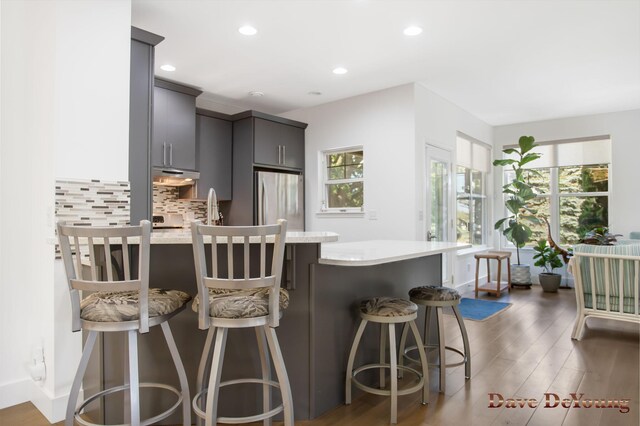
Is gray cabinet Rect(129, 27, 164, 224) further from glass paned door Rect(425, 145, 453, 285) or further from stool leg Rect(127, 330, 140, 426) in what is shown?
glass paned door Rect(425, 145, 453, 285)

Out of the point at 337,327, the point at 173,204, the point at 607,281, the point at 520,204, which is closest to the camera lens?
the point at 337,327

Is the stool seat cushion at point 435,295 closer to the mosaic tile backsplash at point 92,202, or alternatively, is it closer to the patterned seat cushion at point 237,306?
the patterned seat cushion at point 237,306

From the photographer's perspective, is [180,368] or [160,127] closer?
[180,368]

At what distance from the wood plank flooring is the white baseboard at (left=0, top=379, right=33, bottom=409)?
58 mm

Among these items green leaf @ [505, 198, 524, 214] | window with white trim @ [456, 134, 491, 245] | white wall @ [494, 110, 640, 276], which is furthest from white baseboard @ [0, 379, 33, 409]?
white wall @ [494, 110, 640, 276]

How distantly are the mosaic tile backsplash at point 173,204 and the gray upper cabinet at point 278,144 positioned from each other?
96 centimetres

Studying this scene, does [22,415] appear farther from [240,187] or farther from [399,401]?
[240,187]

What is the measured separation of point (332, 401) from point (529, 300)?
159 inches

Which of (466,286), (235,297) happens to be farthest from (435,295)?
(466,286)

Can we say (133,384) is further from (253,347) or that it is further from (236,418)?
(253,347)

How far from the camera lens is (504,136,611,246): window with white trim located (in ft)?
19.9

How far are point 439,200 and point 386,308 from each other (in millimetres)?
3314

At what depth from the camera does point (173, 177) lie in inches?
169

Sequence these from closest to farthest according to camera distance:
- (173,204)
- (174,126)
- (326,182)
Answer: (174,126) < (173,204) < (326,182)
